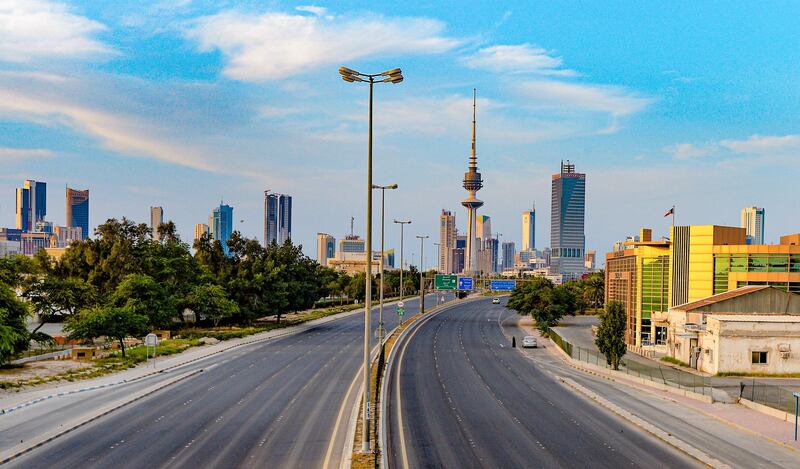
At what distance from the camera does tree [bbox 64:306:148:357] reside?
55.8 metres

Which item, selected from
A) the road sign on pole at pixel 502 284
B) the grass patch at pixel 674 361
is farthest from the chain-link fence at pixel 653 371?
the road sign on pole at pixel 502 284

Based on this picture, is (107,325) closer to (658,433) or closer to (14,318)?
(14,318)

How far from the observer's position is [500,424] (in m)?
32.3

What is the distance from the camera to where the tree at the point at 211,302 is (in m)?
80.0

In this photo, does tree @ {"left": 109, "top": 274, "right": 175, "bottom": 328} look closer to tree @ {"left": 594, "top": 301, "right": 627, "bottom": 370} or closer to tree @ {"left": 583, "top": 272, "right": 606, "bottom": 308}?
tree @ {"left": 594, "top": 301, "right": 627, "bottom": 370}

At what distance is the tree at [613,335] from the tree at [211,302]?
154 feet

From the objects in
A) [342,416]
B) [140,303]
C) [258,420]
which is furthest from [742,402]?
[140,303]

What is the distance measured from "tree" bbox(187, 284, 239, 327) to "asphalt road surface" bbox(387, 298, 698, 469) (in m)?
32.1

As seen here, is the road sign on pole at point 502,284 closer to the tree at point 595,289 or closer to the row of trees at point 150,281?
the tree at point 595,289

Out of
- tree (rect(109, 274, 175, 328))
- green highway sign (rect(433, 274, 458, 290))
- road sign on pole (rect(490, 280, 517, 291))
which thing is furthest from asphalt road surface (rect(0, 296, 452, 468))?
road sign on pole (rect(490, 280, 517, 291))

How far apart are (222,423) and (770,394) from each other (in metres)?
34.7

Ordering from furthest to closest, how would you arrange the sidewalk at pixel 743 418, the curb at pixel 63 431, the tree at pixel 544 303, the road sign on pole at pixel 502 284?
the road sign on pole at pixel 502 284 < the tree at pixel 544 303 < the sidewalk at pixel 743 418 < the curb at pixel 63 431

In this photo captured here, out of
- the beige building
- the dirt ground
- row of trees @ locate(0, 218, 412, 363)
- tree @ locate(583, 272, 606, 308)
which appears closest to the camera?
Answer: the dirt ground

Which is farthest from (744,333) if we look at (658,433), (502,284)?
(502,284)
